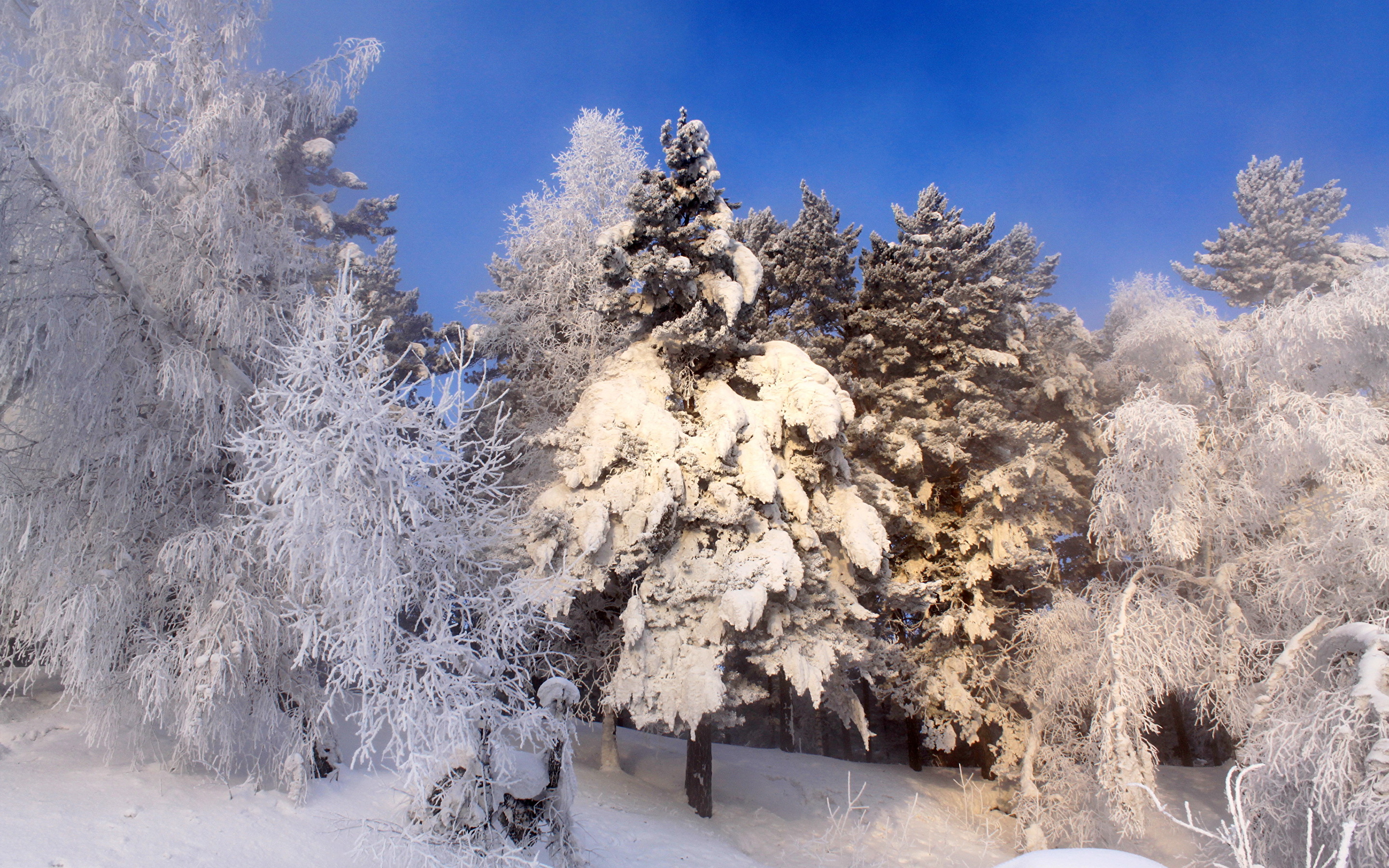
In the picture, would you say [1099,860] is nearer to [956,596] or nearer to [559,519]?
[559,519]

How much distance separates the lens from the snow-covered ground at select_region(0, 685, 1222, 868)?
5.82 meters

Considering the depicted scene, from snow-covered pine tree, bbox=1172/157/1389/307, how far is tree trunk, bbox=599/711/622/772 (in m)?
20.5

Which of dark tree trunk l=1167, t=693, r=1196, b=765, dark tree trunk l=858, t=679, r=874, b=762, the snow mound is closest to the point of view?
the snow mound

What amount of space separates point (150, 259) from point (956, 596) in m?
13.1

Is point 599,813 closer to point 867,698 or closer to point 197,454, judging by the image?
point 197,454

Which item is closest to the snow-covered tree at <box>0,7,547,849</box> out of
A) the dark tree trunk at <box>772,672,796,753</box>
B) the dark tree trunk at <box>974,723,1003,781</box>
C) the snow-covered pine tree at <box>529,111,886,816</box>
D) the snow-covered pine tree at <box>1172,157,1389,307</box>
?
the snow-covered pine tree at <box>529,111,886,816</box>

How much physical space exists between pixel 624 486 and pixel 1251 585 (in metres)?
8.97

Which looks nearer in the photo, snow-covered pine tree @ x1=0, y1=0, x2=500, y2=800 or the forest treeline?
the forest treeline

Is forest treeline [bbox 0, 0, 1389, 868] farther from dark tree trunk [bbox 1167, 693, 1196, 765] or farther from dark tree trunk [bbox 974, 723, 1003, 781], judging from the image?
dark tree trunk [bbox 1167, 693, 1196, 765]

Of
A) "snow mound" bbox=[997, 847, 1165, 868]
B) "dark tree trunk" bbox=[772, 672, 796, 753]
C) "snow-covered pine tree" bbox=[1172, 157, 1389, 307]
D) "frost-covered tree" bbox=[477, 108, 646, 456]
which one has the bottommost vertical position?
"dark tree trunk" bbox=[772, 672, 796, 753]

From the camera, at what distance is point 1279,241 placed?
20219 mm

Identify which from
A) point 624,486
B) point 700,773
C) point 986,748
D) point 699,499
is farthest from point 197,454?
point 986,748

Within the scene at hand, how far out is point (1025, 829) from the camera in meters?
10.7

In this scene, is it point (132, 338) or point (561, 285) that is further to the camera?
point (561, 285)
